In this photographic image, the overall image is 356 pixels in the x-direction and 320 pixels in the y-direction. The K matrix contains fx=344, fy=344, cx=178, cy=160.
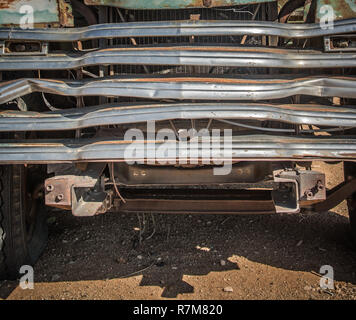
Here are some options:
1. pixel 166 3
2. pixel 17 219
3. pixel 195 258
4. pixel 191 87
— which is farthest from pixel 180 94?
pixel 17 219

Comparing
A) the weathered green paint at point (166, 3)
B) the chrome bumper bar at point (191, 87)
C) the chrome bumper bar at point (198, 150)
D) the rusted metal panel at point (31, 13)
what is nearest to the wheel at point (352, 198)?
the chrome bumper bar at point (198, 150)

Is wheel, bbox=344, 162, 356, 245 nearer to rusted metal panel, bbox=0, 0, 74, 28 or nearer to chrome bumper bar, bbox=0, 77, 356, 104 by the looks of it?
chrome bumper bar, bbox=0, 77, 356, 104

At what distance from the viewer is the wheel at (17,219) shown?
110 inches

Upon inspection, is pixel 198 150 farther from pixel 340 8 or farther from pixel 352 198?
pixel 352 198

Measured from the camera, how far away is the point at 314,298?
2664mm

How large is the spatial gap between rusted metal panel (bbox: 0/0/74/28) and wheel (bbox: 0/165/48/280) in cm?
111

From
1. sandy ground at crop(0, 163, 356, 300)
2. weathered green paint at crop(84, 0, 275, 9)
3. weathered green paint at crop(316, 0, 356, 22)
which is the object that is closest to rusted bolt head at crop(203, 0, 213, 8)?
weathered green paint at crop(84, 0, 275, 9)

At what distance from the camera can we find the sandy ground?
2779mm

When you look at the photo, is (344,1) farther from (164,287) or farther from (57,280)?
(57,280)

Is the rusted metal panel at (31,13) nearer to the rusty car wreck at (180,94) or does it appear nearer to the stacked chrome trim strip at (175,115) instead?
the rusty car wreck at (180,94)

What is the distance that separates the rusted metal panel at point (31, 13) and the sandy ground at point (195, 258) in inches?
81.5

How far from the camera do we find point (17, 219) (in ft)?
9.56
